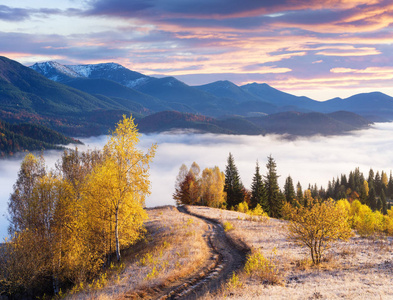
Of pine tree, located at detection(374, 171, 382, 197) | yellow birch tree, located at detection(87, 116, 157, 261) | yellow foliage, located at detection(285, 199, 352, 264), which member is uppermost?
A: yellow birch tree, located at detection(87, 116, 157, 261)

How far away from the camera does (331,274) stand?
65.2 ft

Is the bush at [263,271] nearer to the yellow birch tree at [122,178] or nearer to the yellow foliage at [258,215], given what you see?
the yellow birch tree at [122,178]

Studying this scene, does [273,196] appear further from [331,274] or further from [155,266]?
[155,266]

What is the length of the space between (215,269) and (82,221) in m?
15.3

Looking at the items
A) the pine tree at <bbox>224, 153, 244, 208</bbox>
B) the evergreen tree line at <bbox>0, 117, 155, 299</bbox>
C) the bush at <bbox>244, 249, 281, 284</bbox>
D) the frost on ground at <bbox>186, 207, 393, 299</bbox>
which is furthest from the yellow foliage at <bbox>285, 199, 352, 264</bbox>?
the pine tree at <bbox>224, 153, 244, 208</bbox>

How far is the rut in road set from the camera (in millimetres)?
18906

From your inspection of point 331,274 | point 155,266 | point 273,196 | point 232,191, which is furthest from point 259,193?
point 331,274

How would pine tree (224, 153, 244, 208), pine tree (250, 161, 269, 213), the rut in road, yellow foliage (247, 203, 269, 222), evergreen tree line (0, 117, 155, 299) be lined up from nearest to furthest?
the rut in road < evergreen tree line (0, 117, 155, 299) < yellow foliage (247, 203, 269, 222) < pine tree (250, 161, 269, 213) < pine tree (224, 153, 244, 208)

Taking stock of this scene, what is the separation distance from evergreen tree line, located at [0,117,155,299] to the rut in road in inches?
362

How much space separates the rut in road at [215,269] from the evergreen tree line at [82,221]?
362 inches

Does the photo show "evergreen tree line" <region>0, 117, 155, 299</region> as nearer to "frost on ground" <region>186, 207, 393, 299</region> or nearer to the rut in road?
the rut in road

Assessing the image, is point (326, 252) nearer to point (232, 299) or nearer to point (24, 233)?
point (232, 299)

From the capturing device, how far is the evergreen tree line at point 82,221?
28.4 metres

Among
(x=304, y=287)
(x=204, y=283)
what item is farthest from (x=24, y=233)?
(x=304, y=287)
